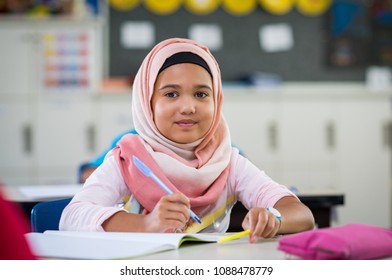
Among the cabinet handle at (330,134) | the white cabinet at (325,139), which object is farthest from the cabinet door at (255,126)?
the cabinet handle at (330,134)

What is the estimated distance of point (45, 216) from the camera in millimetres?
1433

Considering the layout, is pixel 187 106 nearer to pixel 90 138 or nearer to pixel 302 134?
pixel 90 138

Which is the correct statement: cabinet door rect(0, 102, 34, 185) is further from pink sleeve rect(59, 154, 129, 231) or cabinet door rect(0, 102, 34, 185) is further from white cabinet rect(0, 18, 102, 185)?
pink sleeve rect(59, 154, 129, 231)

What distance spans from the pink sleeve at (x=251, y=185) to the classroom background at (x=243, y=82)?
2796mm

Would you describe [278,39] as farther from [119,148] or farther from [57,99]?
[119,148]

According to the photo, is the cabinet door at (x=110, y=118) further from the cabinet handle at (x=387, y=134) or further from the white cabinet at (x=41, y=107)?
the cabinet handle at (x=387, y=134)

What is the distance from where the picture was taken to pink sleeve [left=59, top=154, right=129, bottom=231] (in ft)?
4.01

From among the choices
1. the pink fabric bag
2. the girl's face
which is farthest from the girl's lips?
the pink fabric bag

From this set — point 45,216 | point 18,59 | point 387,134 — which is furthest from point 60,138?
point 45,216

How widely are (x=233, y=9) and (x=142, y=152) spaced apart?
11.2ft

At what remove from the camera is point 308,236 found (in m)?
0.91

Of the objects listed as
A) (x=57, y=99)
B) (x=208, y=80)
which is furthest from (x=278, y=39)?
(x=208, y=80)

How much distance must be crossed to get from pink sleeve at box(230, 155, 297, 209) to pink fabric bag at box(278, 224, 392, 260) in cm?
44

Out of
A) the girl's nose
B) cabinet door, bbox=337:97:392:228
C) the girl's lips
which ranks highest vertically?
the girl's nose
